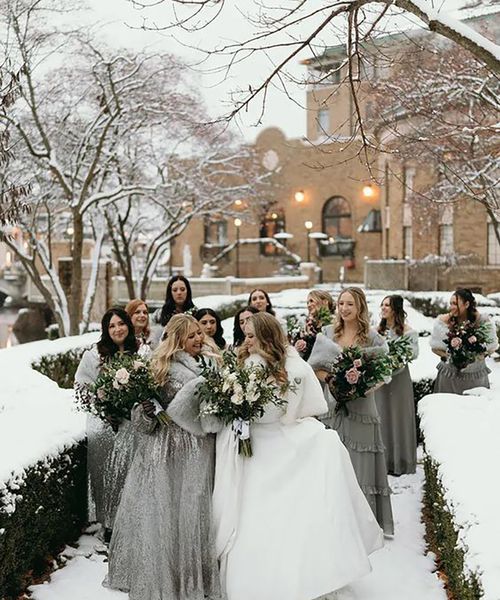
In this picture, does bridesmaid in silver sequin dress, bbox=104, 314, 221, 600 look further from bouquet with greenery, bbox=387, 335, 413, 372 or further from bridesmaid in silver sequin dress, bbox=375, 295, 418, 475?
bridesmaid in silver sequin dress, bbox=375, 295, 418, 475

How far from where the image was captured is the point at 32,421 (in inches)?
274

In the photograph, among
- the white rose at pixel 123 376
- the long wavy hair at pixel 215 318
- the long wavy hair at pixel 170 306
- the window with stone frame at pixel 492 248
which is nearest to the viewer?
the white rose at pixel 123 376

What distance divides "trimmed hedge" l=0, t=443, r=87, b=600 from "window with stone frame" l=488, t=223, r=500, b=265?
2771 centimetres

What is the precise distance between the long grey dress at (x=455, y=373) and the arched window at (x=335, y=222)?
126ft

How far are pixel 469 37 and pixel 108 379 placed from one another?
3841 millimetres

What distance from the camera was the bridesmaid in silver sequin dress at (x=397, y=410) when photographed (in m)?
8.45

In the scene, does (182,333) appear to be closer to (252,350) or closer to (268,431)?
(252,350)

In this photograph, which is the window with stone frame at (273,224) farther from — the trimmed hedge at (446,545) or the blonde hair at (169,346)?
the blonde hair at (169,346)

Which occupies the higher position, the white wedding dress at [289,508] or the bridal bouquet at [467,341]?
the bridal bouquet at [467,341]

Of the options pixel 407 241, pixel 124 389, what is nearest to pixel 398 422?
pixel 124 389

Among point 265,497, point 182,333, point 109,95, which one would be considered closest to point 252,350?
point 182,333

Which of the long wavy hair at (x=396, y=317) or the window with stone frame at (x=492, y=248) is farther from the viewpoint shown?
the window with stone frame at (x=492, y=248)

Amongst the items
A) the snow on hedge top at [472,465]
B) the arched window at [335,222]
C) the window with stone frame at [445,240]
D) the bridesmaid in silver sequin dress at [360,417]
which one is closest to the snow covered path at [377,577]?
the bridesmaid in silver sequin dress at [360,417]

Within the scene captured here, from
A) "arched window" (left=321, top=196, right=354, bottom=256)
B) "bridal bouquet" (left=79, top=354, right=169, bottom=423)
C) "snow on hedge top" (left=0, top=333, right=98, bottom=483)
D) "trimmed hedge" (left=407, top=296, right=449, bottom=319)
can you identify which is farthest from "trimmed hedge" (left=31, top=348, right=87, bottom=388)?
"arched window" (left=321, top=196, right=354, bottom=256)
